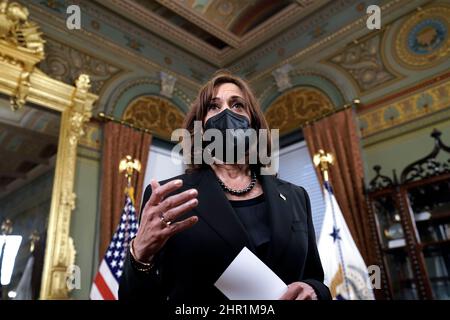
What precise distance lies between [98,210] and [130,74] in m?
2.24

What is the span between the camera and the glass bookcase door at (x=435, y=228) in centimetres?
393

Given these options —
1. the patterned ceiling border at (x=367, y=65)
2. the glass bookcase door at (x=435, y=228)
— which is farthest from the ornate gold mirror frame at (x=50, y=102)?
the glass bookcase door at (x=435, y=228)

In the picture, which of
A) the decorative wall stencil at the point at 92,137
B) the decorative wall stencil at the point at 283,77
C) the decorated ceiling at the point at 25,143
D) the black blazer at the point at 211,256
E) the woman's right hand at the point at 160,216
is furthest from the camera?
the decorative wall stencil at the point at 283,77

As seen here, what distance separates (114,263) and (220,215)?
332 cm

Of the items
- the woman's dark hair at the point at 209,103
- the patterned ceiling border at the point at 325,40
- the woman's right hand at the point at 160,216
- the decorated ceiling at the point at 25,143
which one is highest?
the patterned ceiling border at the point at 325,40

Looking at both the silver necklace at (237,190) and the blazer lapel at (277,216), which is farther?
the silver necklace at (237,190)

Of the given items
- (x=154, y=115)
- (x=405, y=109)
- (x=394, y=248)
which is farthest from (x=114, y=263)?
(x=405, y=109)

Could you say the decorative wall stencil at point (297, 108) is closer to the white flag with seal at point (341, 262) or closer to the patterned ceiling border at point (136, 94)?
the patterned ceiling border at point (136, 94)

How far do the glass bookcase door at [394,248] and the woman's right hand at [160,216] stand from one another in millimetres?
3879

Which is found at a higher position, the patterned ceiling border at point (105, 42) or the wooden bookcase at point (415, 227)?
the patterned ceiling border at point (105, 42)

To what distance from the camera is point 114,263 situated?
4016 mm

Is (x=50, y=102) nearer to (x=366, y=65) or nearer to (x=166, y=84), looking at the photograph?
(x=166, y=84)

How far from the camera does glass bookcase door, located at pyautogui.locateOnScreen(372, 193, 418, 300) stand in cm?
418
